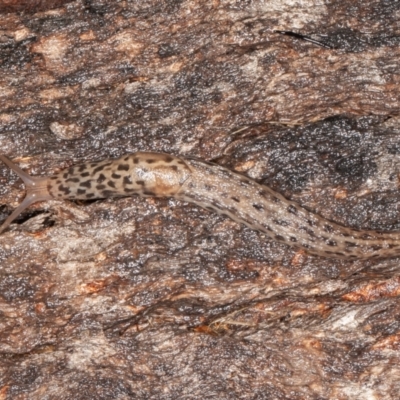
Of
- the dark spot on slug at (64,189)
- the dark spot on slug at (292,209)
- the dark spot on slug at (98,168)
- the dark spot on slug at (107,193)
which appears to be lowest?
the dark spot on slug at (292,209)

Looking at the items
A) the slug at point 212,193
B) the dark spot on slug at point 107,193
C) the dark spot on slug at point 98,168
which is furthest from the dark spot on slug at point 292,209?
the dark spot on slug at point 98,168

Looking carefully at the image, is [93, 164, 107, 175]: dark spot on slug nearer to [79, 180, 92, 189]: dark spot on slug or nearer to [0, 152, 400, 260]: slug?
[0, 152, 400, 260]: slug

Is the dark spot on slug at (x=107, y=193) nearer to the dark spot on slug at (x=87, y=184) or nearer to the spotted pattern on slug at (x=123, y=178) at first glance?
the spotted pattern on slug at (x=123, y=178)

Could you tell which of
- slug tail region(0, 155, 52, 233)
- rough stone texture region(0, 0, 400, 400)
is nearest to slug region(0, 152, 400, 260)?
slug tail region(0, 155, 52, 233)

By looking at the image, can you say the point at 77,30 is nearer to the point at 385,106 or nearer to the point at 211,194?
the point at 211,194

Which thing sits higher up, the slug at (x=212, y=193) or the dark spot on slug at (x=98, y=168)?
the dark spot on slug at (x=98, y=168)

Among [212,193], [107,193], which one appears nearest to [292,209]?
[212,193]

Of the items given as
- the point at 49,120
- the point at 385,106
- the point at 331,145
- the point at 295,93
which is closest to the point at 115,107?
the point at 49,120
